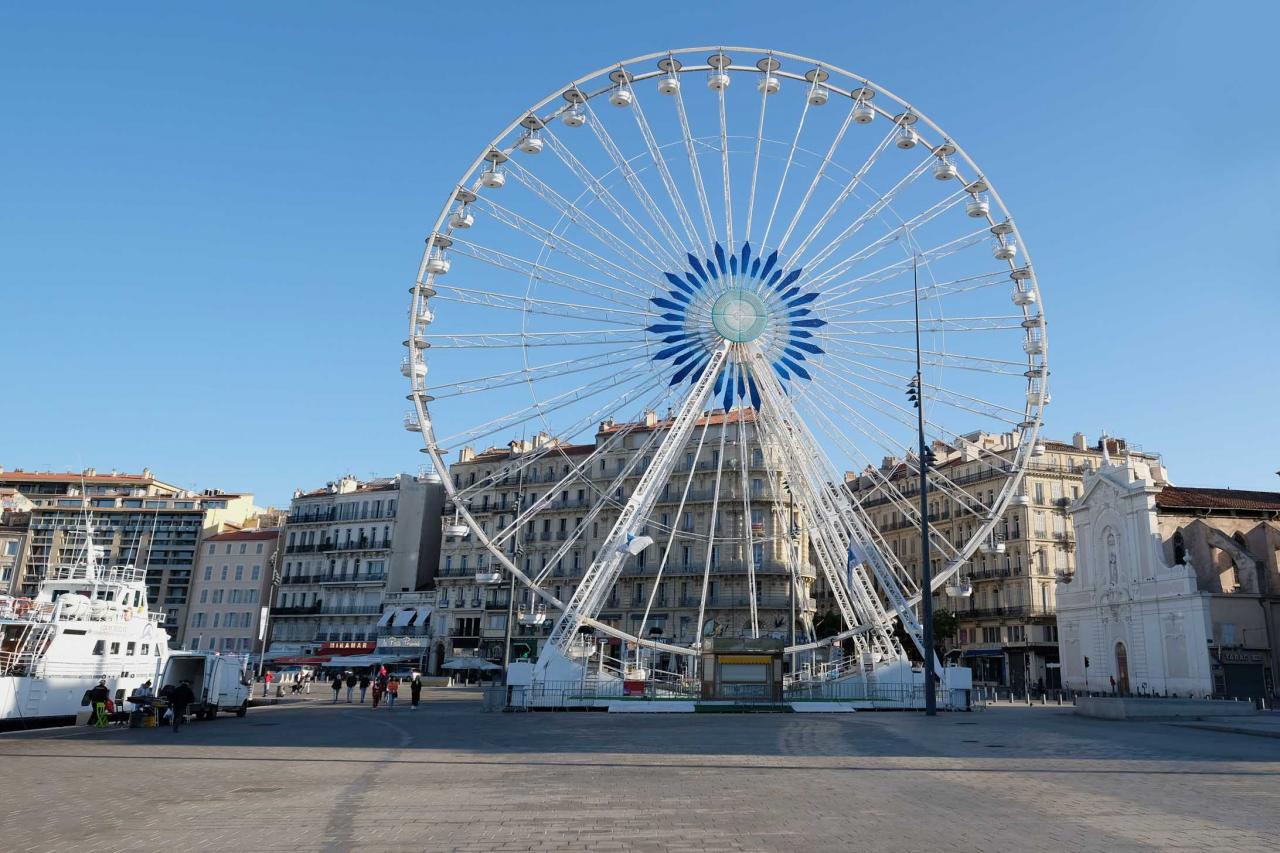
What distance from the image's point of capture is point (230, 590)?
92688 mm

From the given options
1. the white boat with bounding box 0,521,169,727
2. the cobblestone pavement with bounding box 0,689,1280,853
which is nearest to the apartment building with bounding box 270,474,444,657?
the white boat with bounding box 0,521,169,727

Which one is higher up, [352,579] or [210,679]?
[352,579]

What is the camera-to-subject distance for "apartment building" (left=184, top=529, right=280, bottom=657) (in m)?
91.3

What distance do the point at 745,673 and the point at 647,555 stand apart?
41975 millimetres

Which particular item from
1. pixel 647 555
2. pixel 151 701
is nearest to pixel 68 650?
pixel 151 701

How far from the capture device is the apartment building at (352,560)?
86.8 m

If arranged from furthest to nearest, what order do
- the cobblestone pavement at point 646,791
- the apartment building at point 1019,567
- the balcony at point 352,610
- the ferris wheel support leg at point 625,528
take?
the balcony at point 352,610 → the apartment building at point 1019,567 → the ferris wheel support leg at point 625,528 → the cobblestone pavement at point 646,791

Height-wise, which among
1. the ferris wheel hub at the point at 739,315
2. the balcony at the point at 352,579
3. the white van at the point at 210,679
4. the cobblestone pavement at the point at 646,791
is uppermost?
the ferris wheel hub at the point at 739,315

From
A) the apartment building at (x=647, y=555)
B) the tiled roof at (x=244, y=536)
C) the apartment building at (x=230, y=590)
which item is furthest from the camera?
the tiled roof at (x=244, y=536)

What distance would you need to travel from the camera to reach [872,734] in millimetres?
23016

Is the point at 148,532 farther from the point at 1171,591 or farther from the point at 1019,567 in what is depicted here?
the point at 1171,591

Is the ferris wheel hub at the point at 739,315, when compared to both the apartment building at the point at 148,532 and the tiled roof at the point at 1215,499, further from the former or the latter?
the apartment building at the point at 148,532

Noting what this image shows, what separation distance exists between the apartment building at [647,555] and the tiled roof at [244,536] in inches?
766

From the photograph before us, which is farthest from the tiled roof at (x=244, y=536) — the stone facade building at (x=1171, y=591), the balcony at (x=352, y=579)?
the stone facade building at (x=1171, y=591)
